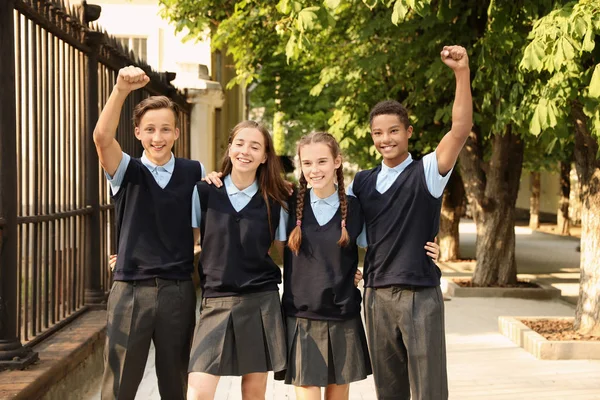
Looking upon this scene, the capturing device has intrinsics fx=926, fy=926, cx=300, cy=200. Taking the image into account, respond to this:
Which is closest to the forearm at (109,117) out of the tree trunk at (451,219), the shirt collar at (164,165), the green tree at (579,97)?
the shirt collar at (164,165)

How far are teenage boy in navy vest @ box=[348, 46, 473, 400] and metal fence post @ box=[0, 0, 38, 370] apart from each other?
6.50 ft

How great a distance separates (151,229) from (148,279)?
234 millimetres

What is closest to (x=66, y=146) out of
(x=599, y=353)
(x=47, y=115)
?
(x=47, y=115)

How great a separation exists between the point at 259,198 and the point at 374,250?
61 cm

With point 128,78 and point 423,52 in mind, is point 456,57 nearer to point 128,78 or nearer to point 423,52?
point 128,78

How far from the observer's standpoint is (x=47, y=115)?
236 inches

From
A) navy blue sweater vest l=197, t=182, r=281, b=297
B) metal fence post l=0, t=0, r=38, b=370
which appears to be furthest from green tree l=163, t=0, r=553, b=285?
navy blue sweater vest l=197, t=182, r=281, b=297

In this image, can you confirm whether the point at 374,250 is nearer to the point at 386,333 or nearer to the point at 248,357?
the point at 386,333

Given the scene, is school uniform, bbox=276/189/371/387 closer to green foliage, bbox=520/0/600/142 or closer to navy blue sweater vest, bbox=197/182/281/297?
navy blue sweater vest, bbox=197/182/281/297

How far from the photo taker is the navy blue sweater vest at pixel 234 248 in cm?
432

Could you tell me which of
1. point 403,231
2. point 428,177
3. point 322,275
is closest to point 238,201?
point 322,275

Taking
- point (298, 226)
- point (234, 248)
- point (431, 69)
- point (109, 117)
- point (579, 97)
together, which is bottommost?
point (234, 248)

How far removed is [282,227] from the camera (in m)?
4.52

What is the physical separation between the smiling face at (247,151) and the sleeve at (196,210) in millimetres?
228
